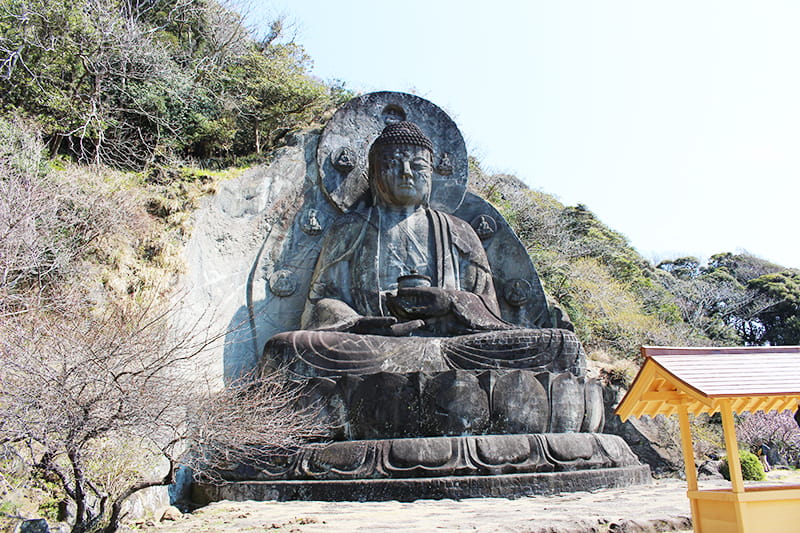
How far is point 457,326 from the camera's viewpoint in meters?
7.01

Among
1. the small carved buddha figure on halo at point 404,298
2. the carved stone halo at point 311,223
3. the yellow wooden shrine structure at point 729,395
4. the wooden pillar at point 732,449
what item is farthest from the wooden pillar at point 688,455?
the carved stone halo at point 311,223

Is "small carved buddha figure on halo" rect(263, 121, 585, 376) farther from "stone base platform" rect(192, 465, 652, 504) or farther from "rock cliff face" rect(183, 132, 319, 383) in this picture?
"stone base platform" rect(192, 465, 652, 504)

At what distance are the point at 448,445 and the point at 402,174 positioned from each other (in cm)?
354

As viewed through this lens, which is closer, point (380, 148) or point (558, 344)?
point (558, 344)

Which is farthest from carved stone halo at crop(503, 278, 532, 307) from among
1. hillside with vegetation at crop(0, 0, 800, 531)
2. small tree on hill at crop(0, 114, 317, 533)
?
small tree on hill at crop(0, 114, 317, 533)

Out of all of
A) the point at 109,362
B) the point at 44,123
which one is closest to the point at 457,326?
the point at 109,362

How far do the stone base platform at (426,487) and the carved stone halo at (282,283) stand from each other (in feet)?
9.45

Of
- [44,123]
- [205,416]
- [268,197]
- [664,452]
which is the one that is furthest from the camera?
[44,123]

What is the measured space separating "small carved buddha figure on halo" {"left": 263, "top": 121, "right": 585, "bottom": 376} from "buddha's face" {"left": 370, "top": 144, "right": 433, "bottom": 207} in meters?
0.01

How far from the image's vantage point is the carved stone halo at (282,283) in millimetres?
8094

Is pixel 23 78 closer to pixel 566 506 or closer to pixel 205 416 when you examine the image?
pixel 205 416

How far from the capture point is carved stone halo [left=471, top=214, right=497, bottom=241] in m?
8.61

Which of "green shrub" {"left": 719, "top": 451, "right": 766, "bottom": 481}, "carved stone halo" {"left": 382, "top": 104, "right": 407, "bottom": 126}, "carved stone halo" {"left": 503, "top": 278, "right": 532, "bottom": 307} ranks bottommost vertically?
"green shrub" {"left": 719, "top": 451, "right": 766, "bottom": 481}

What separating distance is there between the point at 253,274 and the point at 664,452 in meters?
5.06
